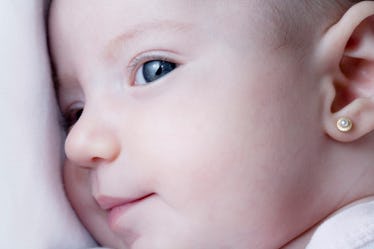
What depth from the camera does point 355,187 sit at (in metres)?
1.25

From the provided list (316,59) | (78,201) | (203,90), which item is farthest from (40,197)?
(316,59)

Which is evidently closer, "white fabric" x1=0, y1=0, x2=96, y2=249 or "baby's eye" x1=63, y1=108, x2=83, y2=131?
"white fabric" x1=0, y1=0, x2=96, y2=249

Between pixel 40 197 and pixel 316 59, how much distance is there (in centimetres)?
54

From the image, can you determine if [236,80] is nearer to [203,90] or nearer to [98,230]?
[203,90]

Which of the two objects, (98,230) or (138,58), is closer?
(138,58)

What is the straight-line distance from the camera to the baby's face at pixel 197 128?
117 centimetres

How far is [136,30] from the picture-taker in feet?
4.01

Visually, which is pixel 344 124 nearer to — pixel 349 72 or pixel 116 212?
pixel 349 72

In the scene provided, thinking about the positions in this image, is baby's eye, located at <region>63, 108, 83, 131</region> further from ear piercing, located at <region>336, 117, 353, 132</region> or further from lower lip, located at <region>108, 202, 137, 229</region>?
ear piercing, located at <region>336, 117, 353, 132</region>

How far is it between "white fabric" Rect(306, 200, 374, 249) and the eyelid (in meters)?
0.37

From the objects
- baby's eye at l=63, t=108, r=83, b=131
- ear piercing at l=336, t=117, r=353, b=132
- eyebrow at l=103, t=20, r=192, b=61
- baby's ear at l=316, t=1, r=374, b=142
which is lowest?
baby's eye at l=63, t=108, r=83, b=131

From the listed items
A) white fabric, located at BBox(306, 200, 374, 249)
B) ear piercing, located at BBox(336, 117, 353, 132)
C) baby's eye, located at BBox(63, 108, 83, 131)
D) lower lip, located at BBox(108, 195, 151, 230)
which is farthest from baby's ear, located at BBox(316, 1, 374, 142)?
baby's eye, located at BBox(63, 108, 83, 131)

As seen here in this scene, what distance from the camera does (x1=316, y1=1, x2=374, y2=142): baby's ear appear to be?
48.3 inches

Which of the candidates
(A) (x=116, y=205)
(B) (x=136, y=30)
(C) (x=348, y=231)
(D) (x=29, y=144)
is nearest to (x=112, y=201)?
(A) (x=116, y=205)
